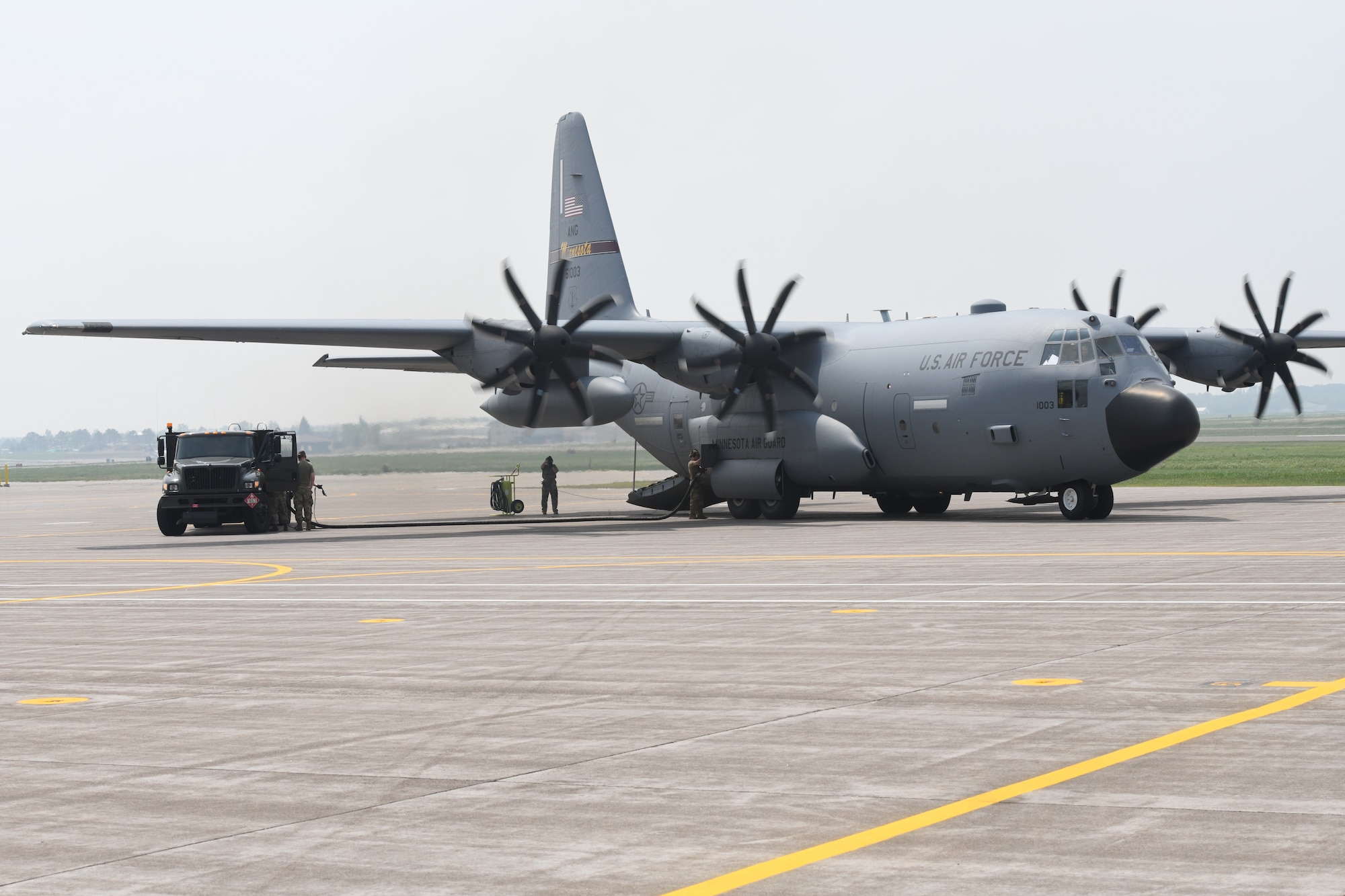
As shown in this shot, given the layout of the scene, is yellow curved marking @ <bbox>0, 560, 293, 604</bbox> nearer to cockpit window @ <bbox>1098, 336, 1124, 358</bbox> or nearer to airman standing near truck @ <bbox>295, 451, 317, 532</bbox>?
airman standing near truck @ <bbox>295, 451, 317, 532</bbox>

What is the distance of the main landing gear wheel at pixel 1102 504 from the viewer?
3198 centimetres

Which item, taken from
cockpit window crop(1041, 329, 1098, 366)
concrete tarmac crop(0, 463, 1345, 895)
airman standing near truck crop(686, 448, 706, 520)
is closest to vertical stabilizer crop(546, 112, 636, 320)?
airman standing near truck crop(686, 448, 706, 520)

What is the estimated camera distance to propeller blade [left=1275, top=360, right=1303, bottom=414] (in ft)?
131

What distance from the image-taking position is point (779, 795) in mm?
7242

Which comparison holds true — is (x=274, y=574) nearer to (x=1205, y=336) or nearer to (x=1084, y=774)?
(x=1084, y=774)

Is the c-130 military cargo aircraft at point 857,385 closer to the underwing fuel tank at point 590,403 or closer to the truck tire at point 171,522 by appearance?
the underwing fuel tank at point 590,403

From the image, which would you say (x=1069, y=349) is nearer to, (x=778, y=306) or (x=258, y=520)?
(x=778, y=306)

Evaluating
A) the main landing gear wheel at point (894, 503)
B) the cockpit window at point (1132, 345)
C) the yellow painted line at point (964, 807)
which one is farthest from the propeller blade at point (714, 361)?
the yellow painted line at point (964, 807)

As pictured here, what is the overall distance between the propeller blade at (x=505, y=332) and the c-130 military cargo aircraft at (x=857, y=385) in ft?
0.14

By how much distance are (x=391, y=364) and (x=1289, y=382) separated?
2445 centimetres

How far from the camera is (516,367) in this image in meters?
33.9

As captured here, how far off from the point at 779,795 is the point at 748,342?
28950mm

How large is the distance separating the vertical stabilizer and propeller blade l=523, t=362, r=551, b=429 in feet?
28.8

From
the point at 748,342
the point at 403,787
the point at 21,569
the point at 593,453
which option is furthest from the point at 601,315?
the point at 403,787
